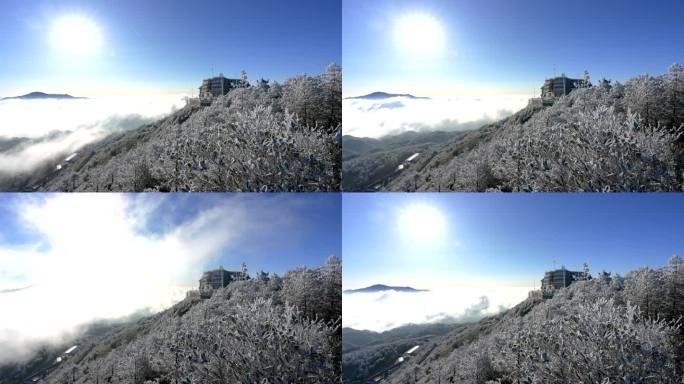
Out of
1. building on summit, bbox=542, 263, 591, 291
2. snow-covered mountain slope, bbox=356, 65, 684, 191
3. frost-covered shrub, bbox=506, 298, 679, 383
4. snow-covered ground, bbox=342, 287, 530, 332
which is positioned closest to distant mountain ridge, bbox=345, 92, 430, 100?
snow-covered mountain slope, bbox=356, 65, 684, 191

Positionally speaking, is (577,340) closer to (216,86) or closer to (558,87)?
(558,87)

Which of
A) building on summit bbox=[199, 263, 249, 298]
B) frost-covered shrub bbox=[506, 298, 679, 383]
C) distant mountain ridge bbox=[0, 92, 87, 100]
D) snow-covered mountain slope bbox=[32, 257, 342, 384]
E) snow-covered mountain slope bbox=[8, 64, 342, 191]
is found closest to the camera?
frost-covered shrub bbox=[506, 298, 679, 383]

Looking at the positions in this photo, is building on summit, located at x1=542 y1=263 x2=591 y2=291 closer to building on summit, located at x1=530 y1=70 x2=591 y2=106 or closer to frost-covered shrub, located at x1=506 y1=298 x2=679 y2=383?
frost-covered shrub, located at x1=506 y1=298 x2=679 y2=383

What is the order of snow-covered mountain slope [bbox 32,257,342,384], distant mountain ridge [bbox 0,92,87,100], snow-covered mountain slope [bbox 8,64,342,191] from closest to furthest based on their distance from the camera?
snow-covered mountain slope [bbox 32,257,342,384] → snow-covered mountain slope [bbox 8,64,342,191] → distant mountain ridge [bbox 0,92,87,100]

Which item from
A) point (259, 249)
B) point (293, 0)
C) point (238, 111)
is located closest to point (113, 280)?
point (259, 249)

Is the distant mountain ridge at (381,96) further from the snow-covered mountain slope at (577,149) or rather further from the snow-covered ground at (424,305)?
the snow-covered ground at (424,305)

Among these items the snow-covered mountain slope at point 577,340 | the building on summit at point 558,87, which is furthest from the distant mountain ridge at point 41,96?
the building on summit at point 558,87

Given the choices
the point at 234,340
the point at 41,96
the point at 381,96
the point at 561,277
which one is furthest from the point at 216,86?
the point at 561,277

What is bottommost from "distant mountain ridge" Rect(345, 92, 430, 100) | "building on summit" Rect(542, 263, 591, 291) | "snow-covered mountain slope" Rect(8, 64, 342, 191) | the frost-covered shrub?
the frost-covered shrub

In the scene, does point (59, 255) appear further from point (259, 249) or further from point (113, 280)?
point (259, 249)
